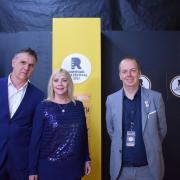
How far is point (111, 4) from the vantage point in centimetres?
334

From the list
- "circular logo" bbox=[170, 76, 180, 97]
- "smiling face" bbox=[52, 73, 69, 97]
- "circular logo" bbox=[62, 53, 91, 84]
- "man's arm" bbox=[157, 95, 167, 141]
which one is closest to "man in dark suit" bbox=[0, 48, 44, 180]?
"smiling face" bbox=[52, 73, 69, 97]

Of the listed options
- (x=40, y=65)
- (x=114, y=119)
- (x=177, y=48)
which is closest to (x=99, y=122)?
(x=114, y=119)

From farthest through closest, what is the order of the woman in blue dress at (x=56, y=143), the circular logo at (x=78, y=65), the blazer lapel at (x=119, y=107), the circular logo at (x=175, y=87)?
the circular logo at (x=175, y=87) → the circular logo at (x=78, y=65) → the blazer lapel at (x=119, y=107) → the woman in blue dress at (x=56, y=143)

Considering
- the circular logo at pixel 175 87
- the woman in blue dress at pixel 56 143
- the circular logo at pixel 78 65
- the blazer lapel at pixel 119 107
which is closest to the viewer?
the woman in blue dress at pixel 56 143

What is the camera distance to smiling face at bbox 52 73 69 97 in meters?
2.16

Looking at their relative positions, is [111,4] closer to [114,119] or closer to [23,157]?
[114,119]

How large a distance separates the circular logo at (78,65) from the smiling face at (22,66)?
741mm

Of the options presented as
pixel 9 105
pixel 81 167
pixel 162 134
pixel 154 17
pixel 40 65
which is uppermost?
pixel 154 17

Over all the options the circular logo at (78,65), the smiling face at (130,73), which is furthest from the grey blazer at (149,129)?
the circular logo at (78,65)

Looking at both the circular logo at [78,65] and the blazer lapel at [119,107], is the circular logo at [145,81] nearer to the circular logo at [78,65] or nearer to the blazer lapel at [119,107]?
the circular logo at [78,65]

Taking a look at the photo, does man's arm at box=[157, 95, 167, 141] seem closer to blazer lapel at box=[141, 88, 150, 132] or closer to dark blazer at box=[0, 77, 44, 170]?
blazer lapel at box=[141, 88, 150, 132]

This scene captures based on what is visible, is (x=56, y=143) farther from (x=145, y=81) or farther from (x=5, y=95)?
(x=145, y=81)

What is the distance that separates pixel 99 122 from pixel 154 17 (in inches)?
53.9

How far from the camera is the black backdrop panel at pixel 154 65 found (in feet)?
10.5
